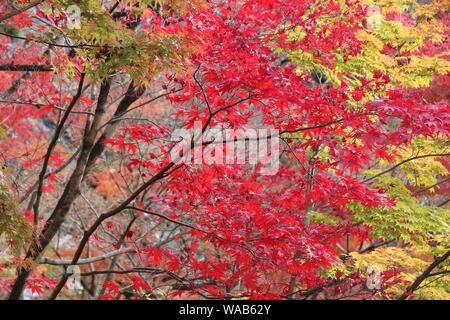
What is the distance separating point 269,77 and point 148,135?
1.88 meters

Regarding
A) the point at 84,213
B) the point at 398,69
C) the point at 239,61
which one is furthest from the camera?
the point at 84,213

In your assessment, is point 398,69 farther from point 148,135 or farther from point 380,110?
point 148,135

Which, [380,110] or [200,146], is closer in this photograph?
[380,110]

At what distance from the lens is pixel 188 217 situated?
743cm

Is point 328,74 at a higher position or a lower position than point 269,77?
higher

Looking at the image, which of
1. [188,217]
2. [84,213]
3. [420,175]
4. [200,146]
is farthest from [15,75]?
[420,175]

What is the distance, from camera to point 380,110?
5375mm

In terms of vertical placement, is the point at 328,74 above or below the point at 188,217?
above
